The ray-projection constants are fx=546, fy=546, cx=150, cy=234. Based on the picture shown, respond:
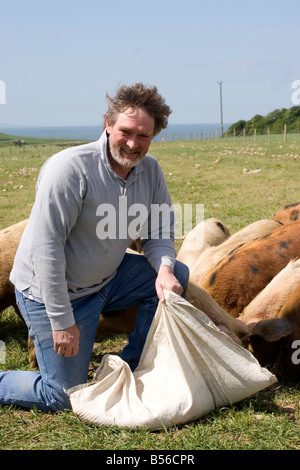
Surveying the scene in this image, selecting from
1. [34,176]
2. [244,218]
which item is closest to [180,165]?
[34,176]

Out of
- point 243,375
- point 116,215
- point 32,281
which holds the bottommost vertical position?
point 243,375

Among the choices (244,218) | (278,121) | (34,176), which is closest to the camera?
(244,218)

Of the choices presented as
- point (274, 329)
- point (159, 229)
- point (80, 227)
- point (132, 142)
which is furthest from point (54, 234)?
point (274, 329)

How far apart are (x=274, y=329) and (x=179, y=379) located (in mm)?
1200

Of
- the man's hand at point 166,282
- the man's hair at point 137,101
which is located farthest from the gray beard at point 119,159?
the man's hand at point 166,282

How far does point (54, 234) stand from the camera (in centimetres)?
374

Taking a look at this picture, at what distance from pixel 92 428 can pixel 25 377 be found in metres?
0.69

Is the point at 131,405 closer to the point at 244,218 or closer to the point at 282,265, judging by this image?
the point at 282,265

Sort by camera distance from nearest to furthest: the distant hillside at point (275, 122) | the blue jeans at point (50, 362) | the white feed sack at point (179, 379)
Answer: the white feed sack at point (179, 379), the blue jeans at point (50, 362), the distant hillside at point (275, 122)

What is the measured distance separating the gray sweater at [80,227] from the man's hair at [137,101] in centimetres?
24

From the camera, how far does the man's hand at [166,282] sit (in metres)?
3.99

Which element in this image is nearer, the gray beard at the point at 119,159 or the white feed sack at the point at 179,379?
the white feed sack at the point at 179,379

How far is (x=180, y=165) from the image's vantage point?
23984 mm

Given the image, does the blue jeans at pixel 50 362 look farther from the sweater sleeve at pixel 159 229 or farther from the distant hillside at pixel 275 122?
the distant hillside at pixel 275 122
